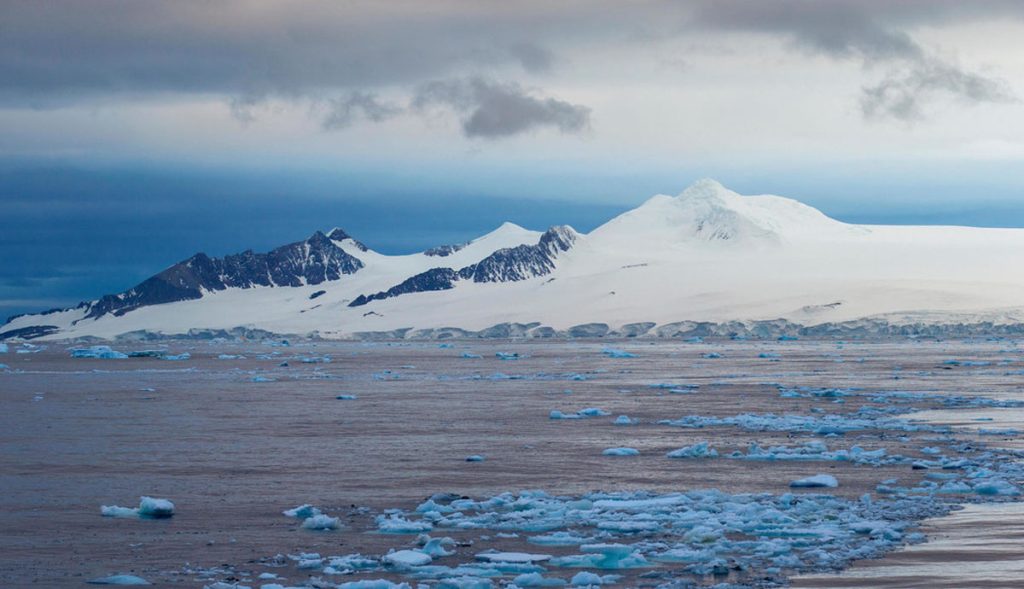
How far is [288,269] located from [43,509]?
172m

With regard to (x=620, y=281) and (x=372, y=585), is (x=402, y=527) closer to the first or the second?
(x=372, y=585)

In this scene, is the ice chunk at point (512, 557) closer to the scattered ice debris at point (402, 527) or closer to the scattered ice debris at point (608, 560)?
the scattered ice debris at point (608, 560)

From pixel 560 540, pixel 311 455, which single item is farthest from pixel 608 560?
pixel 311 455

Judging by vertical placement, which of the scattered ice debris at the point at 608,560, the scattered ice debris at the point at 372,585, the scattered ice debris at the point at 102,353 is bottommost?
the scattered ice debris at the point at 608,560

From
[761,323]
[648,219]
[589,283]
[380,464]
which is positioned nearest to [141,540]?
[380,464]

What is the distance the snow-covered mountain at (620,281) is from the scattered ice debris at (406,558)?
79.7 meters

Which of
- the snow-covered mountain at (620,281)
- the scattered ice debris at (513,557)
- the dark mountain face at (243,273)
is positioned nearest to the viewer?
the scattered ice debris at (513,557)

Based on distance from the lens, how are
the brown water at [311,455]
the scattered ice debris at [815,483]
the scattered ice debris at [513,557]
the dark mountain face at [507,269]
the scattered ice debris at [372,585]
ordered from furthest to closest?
the dark mountain face at [507,269] → the scattered ice debris at [815,483] → the brown water at [311,455] → the scattered ice debris at [513,557] → the scattered ice debris at [372,585]

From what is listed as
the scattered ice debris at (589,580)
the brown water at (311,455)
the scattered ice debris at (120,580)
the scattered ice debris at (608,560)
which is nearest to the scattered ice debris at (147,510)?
the brown water at (311,455)

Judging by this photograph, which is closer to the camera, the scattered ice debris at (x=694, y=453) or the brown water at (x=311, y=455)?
the brown water at (x=311, y=455)

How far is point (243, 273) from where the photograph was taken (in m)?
183

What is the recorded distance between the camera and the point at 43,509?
1293 centimetres

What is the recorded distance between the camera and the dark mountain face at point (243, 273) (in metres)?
172

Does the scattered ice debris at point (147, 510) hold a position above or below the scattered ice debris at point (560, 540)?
above
